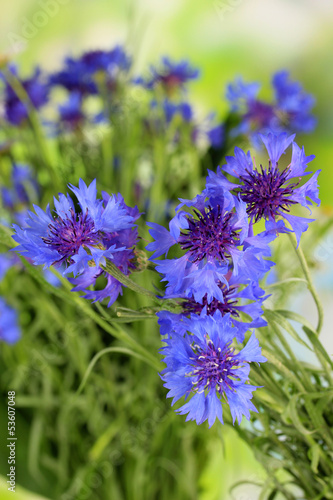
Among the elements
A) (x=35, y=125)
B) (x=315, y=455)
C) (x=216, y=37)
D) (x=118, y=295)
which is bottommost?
(x=315, y=455)

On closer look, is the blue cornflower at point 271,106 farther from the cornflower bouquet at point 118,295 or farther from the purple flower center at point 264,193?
the purple flower center at point 264,193

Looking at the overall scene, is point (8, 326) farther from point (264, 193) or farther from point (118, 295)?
point (264, 193)

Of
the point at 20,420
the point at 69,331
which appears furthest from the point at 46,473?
the point at 69,331

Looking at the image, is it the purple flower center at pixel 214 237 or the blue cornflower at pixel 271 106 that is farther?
the blue cornflower at pixel 271 106

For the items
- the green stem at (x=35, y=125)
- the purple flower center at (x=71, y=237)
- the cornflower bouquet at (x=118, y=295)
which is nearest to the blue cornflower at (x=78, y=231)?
the purple flower center at (x=71, y=237)

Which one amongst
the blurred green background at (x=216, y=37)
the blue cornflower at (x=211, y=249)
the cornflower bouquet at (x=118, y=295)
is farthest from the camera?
the blurred green background at (x=216, y=37)

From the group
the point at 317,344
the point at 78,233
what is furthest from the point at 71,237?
the point at 317,344
